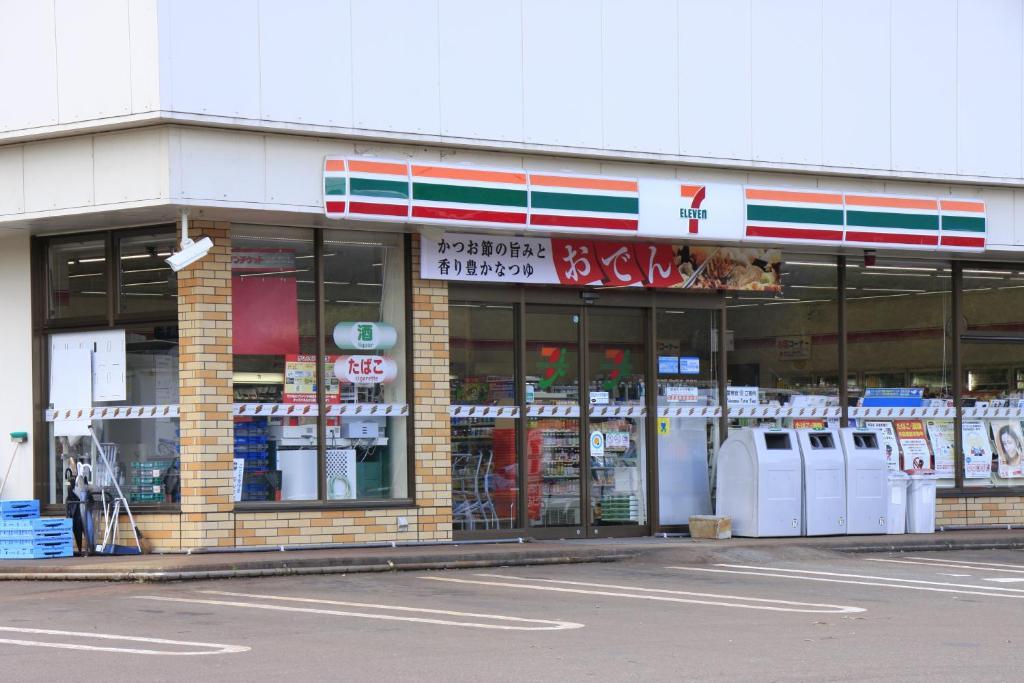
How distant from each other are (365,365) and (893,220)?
23.2 feet

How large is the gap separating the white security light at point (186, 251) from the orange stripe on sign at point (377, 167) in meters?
1.72

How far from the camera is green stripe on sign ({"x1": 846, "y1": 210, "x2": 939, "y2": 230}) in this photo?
61.8ft

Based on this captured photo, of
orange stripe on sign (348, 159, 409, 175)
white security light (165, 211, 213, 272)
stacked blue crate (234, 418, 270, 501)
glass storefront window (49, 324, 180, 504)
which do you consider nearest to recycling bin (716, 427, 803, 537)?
orange stripe on sign (348, 159, 409, 175)

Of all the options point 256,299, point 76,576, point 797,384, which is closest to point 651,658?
point 76,576

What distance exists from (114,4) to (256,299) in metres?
3.43

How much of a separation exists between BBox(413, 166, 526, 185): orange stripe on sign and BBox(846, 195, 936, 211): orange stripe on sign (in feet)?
15.3

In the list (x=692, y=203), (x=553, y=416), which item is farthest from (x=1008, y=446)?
(x=553, y=416)

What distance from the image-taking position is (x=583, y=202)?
17.1 meters

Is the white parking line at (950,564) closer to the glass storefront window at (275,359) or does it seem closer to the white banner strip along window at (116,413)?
the glass storefront window at (275,359)

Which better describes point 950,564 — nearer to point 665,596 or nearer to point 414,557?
point 665,596

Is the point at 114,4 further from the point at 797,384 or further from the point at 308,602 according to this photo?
the point at 797,384

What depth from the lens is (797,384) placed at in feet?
65.0

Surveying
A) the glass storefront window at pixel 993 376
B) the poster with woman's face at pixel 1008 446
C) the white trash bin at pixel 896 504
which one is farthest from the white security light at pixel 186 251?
the poster with woman's face at pixel 1008 446

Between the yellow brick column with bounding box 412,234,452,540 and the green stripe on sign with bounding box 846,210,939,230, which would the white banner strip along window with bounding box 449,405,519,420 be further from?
the green stripe on sign with bounding box 846,210,939,230
